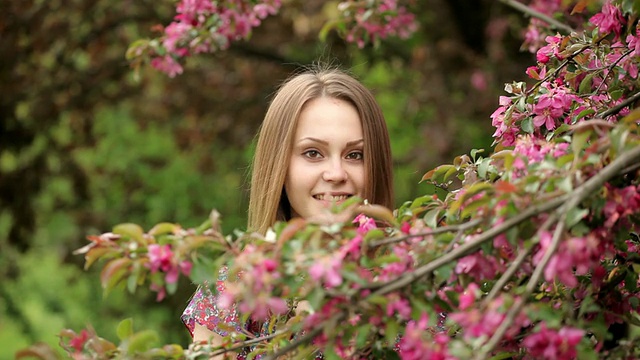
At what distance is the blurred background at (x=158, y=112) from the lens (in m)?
5.71

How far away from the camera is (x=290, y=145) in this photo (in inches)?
101

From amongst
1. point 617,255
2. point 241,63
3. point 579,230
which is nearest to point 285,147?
point 617,255

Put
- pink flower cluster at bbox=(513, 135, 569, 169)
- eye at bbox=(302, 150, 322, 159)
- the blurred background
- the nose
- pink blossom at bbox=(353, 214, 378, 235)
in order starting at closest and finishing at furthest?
pink flower cluster at bbox=(513, 135, 569, 169)
pink blossom at bbox=(353, 214, 378, 235)
the nose
eye at bbox=(302, 150, 322, 159)
the blurred background

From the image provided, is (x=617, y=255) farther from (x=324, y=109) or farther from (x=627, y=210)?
(x=324, y=109)

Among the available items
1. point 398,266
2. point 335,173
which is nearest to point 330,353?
point 398,266

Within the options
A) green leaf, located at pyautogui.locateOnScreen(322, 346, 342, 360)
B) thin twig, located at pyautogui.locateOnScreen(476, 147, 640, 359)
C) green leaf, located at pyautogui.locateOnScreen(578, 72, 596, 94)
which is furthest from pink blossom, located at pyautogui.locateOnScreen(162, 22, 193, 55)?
thin twig, located at pyautogui.locateOnScreen(476, 147, 640, 359)

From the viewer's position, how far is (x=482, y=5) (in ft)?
20.5

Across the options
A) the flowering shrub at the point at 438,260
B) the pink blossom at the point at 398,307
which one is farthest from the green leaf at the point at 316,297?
the pink blossom at the point at 398,307

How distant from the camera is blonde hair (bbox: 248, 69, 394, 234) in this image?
2.57 m

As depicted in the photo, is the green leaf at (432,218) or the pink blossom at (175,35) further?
the pink blossom at (175,35)

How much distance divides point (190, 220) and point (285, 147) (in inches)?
183

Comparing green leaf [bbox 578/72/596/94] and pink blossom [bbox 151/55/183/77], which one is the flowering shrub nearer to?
green leaf [bbox 578/72/596/94]

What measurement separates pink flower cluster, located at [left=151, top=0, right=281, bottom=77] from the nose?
1430mm

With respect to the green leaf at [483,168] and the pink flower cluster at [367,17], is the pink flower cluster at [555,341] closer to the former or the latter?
the green leaf at [483,168]
